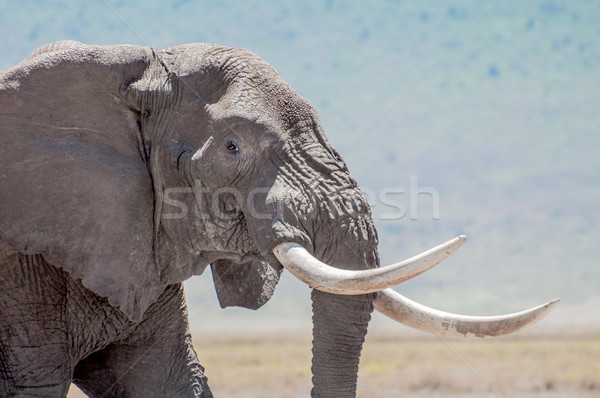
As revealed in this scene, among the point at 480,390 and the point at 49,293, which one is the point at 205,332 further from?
the point at 49,293

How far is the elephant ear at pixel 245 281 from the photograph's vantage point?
6996 mm

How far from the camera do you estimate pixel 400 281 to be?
17.7 feet

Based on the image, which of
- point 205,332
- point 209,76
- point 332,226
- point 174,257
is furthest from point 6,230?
point 205,332

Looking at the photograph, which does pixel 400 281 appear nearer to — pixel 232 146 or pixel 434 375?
pixel 232 146

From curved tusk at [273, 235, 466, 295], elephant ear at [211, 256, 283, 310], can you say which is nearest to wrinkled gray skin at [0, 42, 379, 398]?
curved tusk at [273, 235, 466, 295]

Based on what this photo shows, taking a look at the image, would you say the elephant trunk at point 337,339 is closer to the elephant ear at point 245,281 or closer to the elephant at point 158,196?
the elephant at point 158,196

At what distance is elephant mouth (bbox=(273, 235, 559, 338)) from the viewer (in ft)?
17.2

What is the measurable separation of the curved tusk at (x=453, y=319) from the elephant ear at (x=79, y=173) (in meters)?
1.46

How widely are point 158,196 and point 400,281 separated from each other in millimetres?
1695

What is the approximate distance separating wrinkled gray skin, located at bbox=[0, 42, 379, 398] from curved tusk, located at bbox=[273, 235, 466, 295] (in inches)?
5.9

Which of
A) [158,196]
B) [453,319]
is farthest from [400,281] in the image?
[158,196]

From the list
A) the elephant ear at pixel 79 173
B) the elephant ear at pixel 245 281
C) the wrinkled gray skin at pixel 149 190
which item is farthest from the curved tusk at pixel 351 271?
the elephant ear at pixel 245 281

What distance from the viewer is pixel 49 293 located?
257 inches

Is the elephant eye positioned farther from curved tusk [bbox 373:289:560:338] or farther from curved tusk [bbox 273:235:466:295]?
curved tusk [bbox 373:289:560:338]
